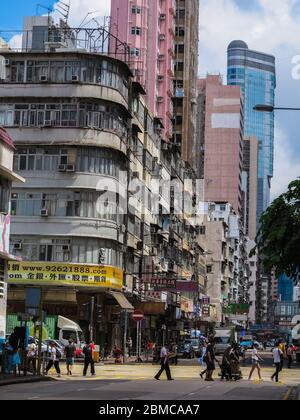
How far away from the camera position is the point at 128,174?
6206 cm

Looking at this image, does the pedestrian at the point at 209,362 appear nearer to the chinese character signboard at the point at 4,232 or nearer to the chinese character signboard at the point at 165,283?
the chinese character signboard at the point at 4,232

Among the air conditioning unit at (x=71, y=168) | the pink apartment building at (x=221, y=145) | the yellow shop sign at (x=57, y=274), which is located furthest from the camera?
the pink apartment building at (x=221, y=145)

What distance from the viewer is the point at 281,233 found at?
3997cm

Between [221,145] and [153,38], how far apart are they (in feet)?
220

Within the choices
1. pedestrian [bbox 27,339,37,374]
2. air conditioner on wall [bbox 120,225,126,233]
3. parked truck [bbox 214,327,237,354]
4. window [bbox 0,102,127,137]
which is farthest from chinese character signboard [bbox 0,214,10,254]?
parked truck [bbox 214,327,237,354]

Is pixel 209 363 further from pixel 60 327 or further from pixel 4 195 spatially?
pixel 60 327

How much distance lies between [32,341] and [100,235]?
17.1 m

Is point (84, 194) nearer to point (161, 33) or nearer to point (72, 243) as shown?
point (72, 243)

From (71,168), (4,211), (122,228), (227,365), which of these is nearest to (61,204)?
(71,168)

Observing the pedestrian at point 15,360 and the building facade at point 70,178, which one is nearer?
the pedestrian at point 15,360

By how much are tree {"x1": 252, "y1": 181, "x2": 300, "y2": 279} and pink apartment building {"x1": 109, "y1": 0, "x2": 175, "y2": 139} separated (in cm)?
5899

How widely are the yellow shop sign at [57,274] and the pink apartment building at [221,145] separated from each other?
111 m

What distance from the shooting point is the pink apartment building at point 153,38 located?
101 meters

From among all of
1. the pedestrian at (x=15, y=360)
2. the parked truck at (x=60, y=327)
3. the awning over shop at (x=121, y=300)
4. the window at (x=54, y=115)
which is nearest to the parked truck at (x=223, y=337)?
the awning over shop at (x=121, y=300)
